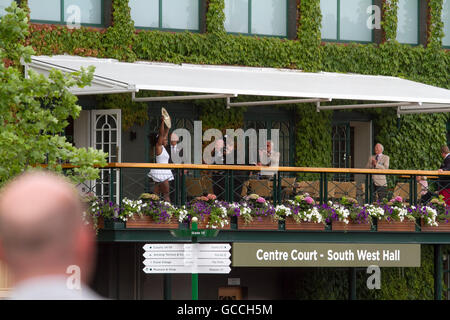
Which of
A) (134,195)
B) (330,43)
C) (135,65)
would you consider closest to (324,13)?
(330,43)

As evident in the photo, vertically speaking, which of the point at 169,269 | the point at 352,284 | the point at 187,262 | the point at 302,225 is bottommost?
the point at 352,284

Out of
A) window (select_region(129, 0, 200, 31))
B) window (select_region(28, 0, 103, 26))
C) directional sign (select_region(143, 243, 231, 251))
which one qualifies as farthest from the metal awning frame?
directional sign (select_region(143, 243, 231, 251))

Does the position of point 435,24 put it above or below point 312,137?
above

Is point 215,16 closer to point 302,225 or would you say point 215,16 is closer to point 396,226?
point 302,225

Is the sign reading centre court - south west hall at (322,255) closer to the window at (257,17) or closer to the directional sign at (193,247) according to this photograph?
the window at (257,17)

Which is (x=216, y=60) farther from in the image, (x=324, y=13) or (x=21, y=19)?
(x=21, y=19)

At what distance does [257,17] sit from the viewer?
22.7 meters

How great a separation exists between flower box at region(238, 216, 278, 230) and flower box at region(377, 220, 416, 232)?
2187mm

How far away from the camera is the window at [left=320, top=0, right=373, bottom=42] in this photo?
23453 millimetres

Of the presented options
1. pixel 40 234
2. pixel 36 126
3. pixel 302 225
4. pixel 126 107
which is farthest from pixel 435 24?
pixel 40 234

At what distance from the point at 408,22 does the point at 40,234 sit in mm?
22191

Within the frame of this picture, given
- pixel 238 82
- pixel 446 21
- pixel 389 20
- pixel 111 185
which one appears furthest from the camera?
pixel 446 21

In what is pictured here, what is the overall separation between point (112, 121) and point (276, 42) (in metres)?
4.42

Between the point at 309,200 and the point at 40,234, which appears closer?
the point at 40,234
